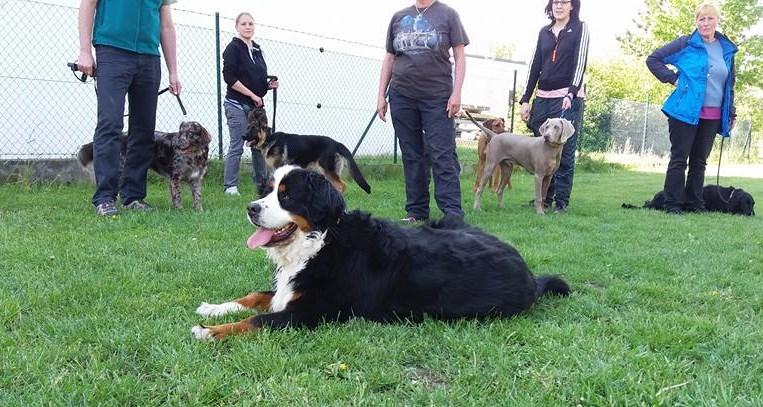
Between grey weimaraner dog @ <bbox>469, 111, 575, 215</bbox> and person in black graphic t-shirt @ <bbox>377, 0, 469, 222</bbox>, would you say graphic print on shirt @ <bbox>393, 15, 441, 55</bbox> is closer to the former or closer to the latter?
person in black graphic t-shirt @ <bbox>377, 0, 469, 222</bbox>

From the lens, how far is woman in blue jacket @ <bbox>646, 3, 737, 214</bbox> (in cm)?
683

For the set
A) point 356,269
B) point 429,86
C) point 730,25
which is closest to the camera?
point 356,269

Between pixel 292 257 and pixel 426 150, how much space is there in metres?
3.03

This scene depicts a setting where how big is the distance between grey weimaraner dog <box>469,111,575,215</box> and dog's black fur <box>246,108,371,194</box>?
171cm

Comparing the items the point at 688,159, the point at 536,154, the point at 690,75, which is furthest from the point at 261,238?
the point at 688,159

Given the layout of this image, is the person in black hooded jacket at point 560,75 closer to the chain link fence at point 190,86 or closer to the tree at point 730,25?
the chain link fence at point 190,86

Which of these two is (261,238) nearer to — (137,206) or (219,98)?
(137,206)

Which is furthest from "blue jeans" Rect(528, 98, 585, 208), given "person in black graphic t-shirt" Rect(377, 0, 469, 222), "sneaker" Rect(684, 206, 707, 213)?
"person in black graphic t-shirt" Rect(377, 0, 469, 222)

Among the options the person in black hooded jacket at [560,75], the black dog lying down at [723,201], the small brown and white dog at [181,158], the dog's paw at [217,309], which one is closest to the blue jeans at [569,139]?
the person in black hooded jacket at [560,75]

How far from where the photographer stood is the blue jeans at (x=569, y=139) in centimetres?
687

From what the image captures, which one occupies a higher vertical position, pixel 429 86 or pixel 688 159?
pixel 429 86

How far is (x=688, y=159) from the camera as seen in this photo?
735 centimetres

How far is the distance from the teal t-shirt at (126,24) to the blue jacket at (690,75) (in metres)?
5.58

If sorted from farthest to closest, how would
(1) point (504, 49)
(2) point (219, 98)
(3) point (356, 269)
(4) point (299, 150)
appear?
(1) point (504, 49), (2) point (219, 98), (4) point (299, 150), (3) point (356, 269)
